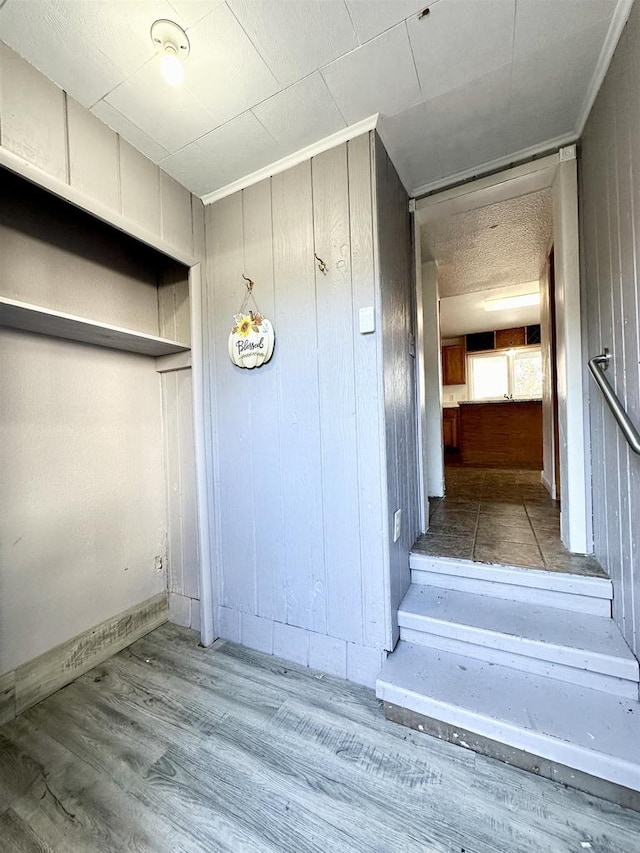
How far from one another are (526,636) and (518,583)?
26 cm

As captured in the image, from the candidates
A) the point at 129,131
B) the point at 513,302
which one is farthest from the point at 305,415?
the point at 513,302

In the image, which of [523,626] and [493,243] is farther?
[493,243]

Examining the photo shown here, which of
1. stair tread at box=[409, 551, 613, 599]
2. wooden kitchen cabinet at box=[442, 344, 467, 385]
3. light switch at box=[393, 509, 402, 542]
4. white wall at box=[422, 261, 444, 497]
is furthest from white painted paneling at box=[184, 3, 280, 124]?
wooden kitchen cabinet at box=[442, 344, 467, 385]

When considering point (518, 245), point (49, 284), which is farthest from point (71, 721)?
point (518, 245)

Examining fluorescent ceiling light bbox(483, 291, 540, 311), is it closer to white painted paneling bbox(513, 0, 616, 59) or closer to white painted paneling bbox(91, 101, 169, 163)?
white painted paneling bbox(513, 0, 616, 59)

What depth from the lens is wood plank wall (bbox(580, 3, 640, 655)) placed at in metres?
1.05

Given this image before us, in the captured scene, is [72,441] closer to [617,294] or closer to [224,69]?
[224,69]

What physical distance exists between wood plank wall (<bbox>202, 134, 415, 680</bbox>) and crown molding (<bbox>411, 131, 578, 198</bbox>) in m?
0.29

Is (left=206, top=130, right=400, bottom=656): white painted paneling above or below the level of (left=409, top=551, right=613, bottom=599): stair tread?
above

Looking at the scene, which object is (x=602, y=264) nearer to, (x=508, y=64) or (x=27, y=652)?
(x=508, y=64)

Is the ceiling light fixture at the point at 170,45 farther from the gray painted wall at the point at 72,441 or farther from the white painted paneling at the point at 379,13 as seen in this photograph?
the gray painted wall at the point at 72,441

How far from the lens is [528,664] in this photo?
4.12ft

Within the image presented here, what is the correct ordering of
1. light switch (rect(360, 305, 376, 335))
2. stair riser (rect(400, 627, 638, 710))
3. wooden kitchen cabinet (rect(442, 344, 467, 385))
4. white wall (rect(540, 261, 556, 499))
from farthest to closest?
wooden kitchen cabinet (rect(442, 344, 467, 385)) → white wall (rect(540, 261, 556, 499)) → light switch (rect(360, 305, 376, 335)) → stair riser (rect(400, 627, 638, 710))

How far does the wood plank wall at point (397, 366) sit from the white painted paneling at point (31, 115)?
1.20 metres
